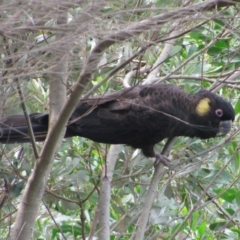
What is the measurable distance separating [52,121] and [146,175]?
3.79 feet

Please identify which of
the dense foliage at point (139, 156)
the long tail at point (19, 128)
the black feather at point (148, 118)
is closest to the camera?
the dense foliage at point (139, 156)

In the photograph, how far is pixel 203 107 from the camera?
3254mm

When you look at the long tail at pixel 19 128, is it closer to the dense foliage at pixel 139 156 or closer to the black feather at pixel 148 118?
the dense foliage at pixel 139 156

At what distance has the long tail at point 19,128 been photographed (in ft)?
8.67

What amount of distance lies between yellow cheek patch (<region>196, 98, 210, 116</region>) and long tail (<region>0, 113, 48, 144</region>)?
85cm

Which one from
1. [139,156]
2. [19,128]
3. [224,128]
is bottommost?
[139,156]

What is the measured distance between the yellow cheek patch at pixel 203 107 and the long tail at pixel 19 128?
85cm

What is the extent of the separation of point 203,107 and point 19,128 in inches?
40.6

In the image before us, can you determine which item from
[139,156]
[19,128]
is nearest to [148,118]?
[139,156]

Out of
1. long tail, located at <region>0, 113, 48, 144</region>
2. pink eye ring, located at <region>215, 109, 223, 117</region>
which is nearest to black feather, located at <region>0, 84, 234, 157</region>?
pink eye ring, located at <region>215, 109, 223, 117</region>

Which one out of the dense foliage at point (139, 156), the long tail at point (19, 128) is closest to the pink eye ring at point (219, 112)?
the dense foliage at point (139, 156)

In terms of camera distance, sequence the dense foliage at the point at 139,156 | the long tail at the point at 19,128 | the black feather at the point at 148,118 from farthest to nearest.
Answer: the black feather at the point at 148,118 < the long tail at the point at 19,128 < the dense foliage at the point at 139,156

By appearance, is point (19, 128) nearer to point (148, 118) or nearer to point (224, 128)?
point (148, 118)

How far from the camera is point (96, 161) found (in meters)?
3.24
